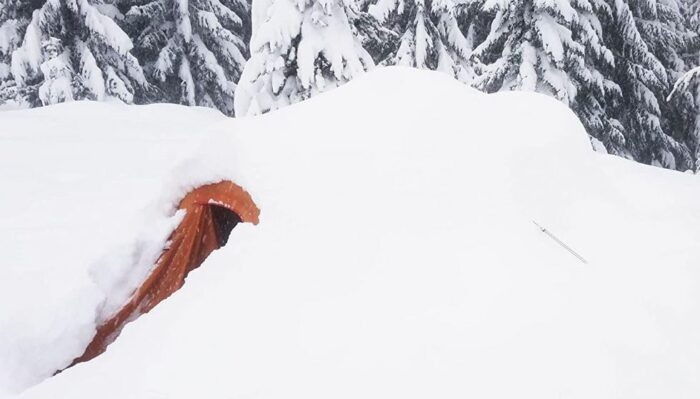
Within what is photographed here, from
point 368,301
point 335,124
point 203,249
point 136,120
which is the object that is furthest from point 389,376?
point 136,120

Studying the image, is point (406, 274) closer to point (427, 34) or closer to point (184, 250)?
point (184, 250)

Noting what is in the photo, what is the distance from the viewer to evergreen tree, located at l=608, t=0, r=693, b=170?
12727 millimetres

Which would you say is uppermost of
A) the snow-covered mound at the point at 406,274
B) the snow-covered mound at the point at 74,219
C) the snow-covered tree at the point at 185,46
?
the snow-covered mound at the point at 406,274

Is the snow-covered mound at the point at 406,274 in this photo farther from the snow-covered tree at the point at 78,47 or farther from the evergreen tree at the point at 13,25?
the evergreen tree at the point at 13,25

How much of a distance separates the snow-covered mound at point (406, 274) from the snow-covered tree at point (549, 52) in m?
6.75

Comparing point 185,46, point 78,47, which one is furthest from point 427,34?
point 185,46

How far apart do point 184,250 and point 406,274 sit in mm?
2023

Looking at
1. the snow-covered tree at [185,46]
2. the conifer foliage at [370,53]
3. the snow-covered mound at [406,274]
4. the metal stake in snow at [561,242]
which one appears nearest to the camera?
the snow-covered mound at [406,274]

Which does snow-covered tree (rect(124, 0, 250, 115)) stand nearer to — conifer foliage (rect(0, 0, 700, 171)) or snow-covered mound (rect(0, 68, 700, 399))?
conifer foliage (rect(0, 0, 700, 171))

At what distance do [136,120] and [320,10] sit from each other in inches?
121

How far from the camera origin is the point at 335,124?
312cm

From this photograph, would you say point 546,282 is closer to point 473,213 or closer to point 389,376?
point 473,213

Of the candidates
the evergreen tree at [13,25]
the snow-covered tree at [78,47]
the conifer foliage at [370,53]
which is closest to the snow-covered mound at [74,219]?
the conifer foliage at [370,53]

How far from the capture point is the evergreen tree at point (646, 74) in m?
12.7
